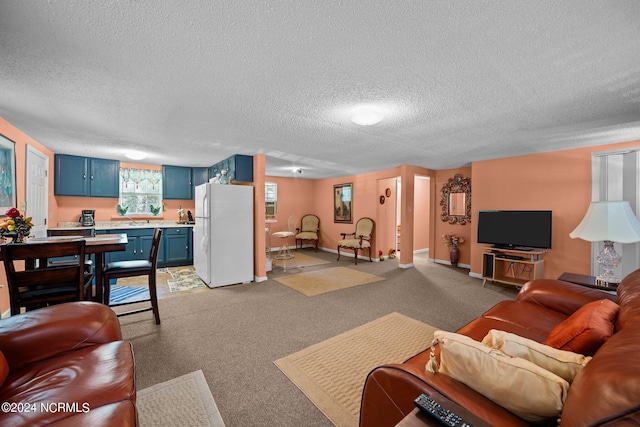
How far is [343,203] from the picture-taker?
7684 millimetres

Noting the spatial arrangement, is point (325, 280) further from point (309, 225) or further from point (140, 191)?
point (140, 191)

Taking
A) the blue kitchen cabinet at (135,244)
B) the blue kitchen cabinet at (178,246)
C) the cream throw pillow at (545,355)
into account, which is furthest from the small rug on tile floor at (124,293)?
the cream throw pillow at (545,355)

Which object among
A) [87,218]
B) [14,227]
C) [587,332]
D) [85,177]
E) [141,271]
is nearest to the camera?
[587,332]

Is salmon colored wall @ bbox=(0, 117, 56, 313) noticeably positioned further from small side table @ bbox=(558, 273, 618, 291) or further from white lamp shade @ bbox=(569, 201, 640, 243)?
white lamp shade @ bbox=(569, 201, 640, 243)

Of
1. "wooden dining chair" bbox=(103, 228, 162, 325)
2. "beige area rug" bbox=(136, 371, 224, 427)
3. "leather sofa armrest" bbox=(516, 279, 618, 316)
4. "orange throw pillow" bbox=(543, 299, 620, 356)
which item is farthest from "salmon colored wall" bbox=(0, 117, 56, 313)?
"leather sofa armrest" bbox=(516, 279, 618, 316)

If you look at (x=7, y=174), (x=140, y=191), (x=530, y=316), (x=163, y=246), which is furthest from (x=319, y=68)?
(x=140, y=191)

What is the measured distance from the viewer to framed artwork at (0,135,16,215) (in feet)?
9.57

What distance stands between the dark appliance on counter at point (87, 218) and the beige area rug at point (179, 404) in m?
4.75

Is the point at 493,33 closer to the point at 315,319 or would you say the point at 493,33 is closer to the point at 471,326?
the point at 471,326

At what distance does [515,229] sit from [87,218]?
25.9ft

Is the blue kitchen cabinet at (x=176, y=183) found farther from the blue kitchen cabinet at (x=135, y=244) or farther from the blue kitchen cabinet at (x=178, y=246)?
the blue kitchen cabinet at (x=135, y=244)

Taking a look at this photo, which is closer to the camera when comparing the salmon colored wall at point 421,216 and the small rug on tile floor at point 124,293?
the small rug on tile floor at point 124,293

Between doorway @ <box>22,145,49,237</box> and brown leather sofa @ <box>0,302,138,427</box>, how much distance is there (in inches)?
122

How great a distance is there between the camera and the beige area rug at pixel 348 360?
1777 millimetres
